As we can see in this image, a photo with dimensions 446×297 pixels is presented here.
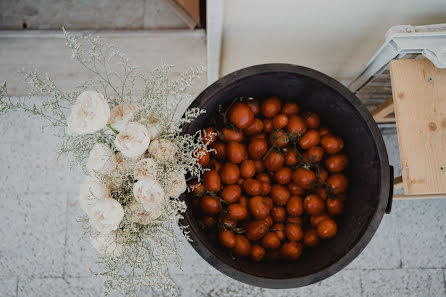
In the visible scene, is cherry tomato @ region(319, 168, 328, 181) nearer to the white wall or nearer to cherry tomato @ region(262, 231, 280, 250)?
cherry tomato @ region(262, 231, 280, 250)

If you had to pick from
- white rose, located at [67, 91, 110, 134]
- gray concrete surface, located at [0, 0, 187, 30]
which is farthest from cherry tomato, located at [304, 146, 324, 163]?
gray concrete surface, located at [0, 0, 187, 30]

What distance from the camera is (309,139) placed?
1.12m

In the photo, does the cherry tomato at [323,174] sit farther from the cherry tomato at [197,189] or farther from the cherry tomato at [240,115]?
the cherry tomato at [197,189]

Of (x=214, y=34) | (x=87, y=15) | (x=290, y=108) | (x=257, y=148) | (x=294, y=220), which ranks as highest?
(x=87, y=15)

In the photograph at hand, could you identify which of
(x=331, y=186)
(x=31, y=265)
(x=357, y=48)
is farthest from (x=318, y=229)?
(x=31, y=265)

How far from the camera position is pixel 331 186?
112 cm

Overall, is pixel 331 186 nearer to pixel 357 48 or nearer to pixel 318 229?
pixel 318 229

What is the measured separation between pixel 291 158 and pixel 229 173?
0.20 meters

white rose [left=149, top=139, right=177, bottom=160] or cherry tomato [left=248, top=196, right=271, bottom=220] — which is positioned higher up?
white rose [left=149, top=139, right=177, bottom=160]

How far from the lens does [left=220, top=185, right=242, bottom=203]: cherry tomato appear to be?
1.07 metres

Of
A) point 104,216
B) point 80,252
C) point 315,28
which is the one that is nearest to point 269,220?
point 104,216

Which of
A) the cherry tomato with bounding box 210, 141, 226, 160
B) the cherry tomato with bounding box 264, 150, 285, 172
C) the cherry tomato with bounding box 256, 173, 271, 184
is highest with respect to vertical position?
the cherry tomato with bounding box 210, 141, 226, 160

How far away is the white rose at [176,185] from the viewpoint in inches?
33.1

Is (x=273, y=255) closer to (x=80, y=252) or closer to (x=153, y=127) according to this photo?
(x=153, y=127)
